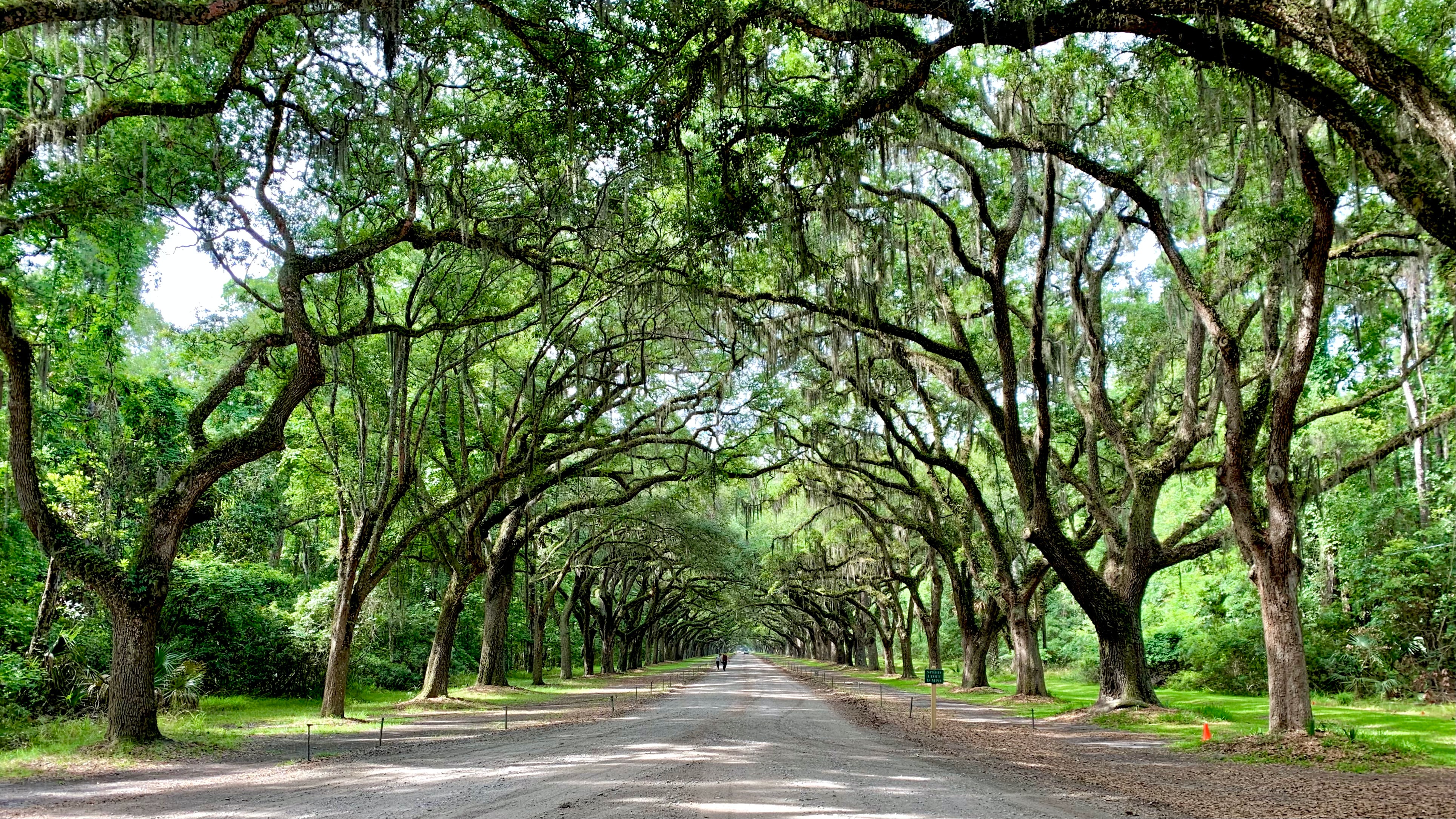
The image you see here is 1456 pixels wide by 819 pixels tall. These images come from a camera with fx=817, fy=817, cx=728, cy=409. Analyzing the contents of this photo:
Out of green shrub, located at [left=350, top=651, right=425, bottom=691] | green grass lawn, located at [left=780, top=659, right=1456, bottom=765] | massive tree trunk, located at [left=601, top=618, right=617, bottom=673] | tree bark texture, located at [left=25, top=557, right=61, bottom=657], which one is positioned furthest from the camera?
massive tree trunk, located at [left=601, top=618, right=617, bottom=673]

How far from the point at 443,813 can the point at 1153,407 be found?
15104mm

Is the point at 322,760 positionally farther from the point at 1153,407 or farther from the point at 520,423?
the point at 1153,407

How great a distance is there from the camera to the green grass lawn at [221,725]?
9781 millimetres

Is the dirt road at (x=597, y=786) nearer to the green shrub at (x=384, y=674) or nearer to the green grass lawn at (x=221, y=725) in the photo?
the green grass lawn at (x=221, y=725)

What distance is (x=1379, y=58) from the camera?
5.43m

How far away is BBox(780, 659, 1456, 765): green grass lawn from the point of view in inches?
427

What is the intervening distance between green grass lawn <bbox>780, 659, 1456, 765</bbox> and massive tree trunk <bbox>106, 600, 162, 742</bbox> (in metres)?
13.8

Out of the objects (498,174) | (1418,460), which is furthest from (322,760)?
(1418,460)

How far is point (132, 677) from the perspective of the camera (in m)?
10.4

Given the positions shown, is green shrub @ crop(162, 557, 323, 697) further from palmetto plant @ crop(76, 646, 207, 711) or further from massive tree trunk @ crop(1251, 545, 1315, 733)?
massive tree trunk @ crop(1251, 545, 1315, 733)

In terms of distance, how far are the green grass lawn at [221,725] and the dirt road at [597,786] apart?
1.32 metres

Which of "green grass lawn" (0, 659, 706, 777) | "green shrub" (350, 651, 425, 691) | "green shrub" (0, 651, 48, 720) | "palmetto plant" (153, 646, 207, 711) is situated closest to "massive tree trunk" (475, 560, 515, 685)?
"green grass lawn" (0, 659, 706, 777)

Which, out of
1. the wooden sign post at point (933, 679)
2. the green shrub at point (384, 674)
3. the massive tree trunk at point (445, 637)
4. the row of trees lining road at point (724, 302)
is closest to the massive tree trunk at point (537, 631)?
the green shrub at point (384, 674)

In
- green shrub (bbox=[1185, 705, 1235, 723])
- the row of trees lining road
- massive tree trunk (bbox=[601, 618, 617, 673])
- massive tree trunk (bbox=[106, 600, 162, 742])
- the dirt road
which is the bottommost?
massive tree trunk (bbox=[601, 618, 617, 673])
